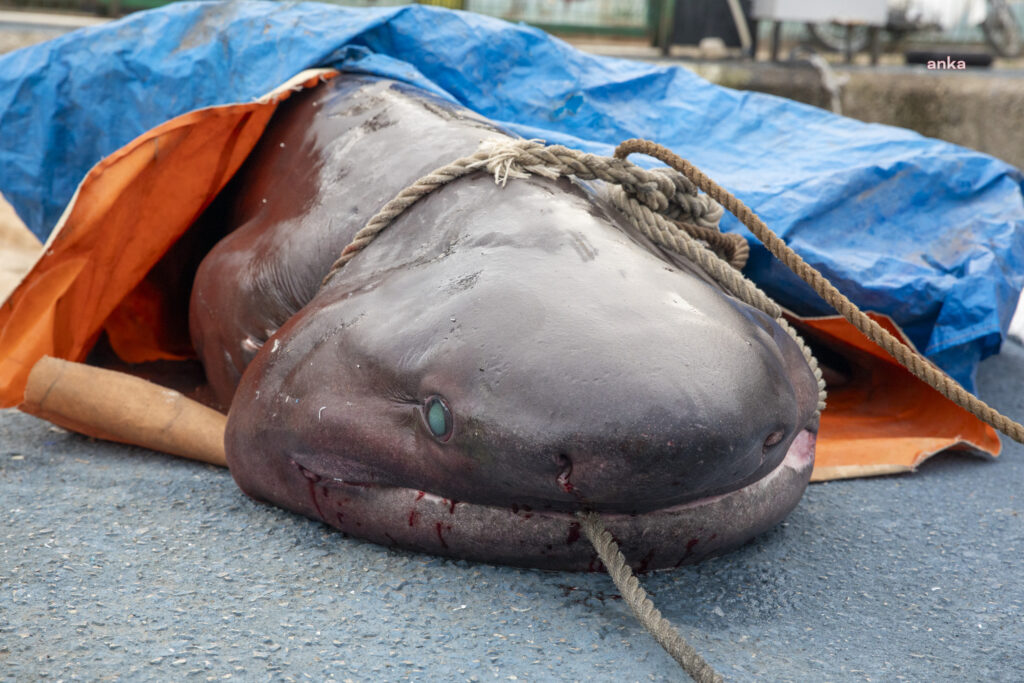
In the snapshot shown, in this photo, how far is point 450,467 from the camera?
5.19 ft

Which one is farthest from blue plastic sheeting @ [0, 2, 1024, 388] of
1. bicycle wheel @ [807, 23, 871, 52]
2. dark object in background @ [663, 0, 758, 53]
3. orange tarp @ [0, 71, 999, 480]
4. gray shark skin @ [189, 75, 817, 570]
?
bicycle wheel @ [807, 23, 871, 52]

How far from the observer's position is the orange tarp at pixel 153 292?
2334 mm

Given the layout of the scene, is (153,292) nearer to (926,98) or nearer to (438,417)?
(438,417)

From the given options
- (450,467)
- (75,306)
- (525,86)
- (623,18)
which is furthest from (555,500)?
(623,18)

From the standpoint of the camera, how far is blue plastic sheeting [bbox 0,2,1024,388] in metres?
2.61

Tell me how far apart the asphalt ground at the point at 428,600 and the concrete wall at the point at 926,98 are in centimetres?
432

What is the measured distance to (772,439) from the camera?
62.2 inches

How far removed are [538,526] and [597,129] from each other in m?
1.74

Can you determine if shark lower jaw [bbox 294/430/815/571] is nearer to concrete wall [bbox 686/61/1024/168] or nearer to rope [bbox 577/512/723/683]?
rope [bbox 577/512/723/683]

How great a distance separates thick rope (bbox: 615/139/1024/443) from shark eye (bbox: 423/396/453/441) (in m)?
0.69

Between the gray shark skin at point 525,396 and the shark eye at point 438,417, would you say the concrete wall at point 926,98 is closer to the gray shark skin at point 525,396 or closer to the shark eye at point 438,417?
the gray shark skin at point 525,396

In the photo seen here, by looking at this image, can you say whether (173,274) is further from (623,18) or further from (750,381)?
(623,18)

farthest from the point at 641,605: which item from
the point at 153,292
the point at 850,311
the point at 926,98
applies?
the point at 926,98

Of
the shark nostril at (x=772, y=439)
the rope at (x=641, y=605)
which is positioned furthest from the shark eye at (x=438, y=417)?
the shark nostril at (x=772, y=439)
